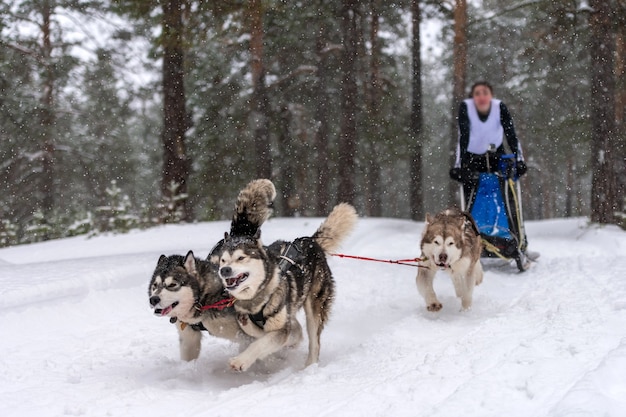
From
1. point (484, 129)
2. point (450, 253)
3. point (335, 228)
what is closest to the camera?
point (335, 228)

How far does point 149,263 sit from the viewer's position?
23.4 feet

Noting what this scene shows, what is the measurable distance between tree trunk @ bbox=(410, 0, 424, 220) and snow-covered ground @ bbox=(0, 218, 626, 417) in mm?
10021

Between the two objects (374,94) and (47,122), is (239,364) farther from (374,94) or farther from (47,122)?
(374,94)

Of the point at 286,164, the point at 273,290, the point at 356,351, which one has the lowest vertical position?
the point at 356,351

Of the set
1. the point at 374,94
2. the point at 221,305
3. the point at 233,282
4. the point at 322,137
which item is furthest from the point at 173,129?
the point at 374,94

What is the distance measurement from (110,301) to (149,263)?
3.66 feet

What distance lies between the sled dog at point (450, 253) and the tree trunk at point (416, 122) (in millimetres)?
10633

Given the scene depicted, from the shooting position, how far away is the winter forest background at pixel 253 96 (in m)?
11.3

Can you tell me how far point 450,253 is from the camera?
18.2ft

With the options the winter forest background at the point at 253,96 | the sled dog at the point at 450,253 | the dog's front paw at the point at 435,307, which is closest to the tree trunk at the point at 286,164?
the winter forest background at the point at 253,96

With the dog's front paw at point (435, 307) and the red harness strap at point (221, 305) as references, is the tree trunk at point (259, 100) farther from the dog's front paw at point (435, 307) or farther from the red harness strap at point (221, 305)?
the red harness strap at point (221, 305)

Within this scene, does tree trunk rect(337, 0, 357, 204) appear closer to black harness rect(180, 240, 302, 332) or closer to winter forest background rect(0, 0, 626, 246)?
winter forest background rect(0, 0, 626, 246)

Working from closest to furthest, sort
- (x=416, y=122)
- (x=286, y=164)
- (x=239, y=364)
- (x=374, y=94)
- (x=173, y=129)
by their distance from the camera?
(x=239, y=364)
(x=173, y=129)
(x=416, y=122)
(x=374, y=94)
(x=286, y=164)

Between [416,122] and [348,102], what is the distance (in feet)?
17.8
